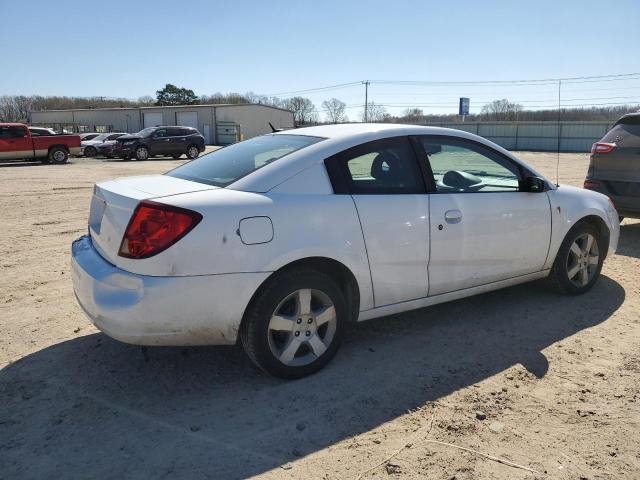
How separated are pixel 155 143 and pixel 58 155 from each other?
4946mm

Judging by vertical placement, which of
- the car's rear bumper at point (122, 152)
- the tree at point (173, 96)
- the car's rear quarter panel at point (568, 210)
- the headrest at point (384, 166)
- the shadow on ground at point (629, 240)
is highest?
the tree at point (173, 96)

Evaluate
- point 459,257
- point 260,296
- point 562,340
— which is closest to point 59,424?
point 260,296

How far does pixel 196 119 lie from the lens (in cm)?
5462

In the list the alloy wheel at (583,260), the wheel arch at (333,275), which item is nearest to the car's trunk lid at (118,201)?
the wheel arch at (333,275)

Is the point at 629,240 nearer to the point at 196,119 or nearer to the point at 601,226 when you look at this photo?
the point at 601,226

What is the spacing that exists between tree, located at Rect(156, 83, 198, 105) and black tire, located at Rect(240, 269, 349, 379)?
95270mm

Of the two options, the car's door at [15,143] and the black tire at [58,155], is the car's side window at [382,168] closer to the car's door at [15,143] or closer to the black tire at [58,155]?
the car's door at [15,143]

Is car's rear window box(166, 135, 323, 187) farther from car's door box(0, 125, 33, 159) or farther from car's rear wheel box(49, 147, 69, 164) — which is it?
car's rear wheel box(49, 147, 69, 164)

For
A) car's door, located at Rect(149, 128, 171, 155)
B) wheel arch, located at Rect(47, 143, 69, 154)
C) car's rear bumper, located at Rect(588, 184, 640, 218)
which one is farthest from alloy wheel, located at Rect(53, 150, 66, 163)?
car's rear bumper, located at Rect(588, 184, 640, 218)

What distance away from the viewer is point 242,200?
10.4ft

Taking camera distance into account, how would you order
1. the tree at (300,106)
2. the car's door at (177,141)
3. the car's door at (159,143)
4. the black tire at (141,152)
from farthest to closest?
the tree at (300,106) < the car's door at (177,141) < the car's door at (159,143) < the black tire at (141,152)

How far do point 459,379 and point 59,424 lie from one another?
7.86 ft

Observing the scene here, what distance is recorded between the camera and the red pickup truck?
878 inches

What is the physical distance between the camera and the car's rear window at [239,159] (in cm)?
357
